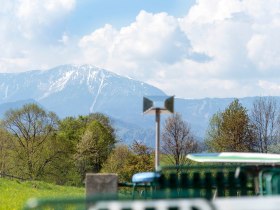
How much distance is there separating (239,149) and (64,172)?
860 inches

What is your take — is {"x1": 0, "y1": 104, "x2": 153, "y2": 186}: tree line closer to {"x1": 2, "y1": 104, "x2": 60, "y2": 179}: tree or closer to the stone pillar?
{"x1": 2, "y1": 104, "x2": 60, "y2": 179}: tree

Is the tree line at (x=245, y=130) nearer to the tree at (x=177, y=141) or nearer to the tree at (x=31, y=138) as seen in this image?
the tree at (x=177, y=141)

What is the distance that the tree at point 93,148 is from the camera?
62156 millimetres

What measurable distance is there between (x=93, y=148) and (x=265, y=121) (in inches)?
715

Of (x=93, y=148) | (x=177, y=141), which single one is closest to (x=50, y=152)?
(x=93, y=148)

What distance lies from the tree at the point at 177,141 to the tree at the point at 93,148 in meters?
10.7

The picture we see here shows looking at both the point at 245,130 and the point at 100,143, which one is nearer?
the point at 245,130

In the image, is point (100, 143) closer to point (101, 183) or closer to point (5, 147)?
point (5, 147)

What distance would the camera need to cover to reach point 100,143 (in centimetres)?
6500

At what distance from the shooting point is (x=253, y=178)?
21.6 feet

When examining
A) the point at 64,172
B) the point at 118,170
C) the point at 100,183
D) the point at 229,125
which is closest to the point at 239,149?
the point at 229,125

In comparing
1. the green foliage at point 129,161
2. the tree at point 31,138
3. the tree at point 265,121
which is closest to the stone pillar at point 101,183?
the tree at point 265,121

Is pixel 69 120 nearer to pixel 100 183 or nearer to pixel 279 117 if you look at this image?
pixel 279 117

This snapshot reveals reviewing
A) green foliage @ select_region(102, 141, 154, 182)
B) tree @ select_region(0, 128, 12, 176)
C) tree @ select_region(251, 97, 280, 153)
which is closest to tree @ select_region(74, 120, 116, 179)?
green foliage @ select_region(102, 141, 154, 182)
